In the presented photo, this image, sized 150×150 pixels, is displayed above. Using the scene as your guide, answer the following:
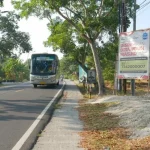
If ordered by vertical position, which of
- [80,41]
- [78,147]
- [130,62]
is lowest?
[78,147]

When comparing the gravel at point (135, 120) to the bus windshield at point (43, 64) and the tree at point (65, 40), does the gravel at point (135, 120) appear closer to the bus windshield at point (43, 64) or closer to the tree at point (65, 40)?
the tree at point (65, 40)

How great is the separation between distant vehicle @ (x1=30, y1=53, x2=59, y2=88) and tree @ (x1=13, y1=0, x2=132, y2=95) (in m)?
9.13

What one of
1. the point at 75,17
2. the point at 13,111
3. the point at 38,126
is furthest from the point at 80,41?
the point at 38,126

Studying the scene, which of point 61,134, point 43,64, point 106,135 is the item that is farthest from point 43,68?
point 106,135

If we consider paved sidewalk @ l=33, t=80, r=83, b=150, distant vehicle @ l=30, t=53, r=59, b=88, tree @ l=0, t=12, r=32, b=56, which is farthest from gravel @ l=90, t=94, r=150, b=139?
tree @ l=0, t=12, r=32, b=56

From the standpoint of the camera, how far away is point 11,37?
172 feet

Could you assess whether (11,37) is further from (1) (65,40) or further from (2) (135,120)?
(2) (135,120)

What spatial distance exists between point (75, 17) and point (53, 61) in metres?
10.8

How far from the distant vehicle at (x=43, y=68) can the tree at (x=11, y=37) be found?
17.2 metres

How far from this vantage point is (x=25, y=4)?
2347 centimetres

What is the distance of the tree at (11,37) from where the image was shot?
49656mm

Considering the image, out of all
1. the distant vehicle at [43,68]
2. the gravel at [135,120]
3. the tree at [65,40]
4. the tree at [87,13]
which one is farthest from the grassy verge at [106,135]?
the distant vehicle at [43,68]

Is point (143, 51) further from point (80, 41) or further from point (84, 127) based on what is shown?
point (80, 41)

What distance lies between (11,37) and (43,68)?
20997 mm
